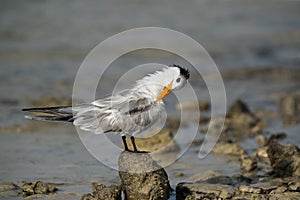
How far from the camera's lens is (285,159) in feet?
19.9

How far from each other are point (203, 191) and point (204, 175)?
651mm

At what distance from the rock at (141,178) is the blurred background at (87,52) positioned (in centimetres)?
67

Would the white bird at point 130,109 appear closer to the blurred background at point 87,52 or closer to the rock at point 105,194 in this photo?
the rock at point 105,194

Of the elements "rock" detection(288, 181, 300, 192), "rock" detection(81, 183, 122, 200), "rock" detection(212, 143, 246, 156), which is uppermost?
"rock" detection(212, 143, 246, 156)

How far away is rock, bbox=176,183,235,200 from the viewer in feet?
17.6

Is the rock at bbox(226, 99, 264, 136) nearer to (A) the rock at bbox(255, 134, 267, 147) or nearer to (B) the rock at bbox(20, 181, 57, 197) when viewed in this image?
(A) the rock at bbox(255, 134, 267, 147)

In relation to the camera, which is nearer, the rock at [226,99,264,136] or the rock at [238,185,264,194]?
the rock at [238,185,264,194]

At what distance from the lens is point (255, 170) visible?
6.42 m

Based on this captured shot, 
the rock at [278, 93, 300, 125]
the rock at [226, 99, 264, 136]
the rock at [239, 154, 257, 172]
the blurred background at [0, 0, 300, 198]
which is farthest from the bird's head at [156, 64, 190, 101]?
the rock at [278, 93, 300, 125]

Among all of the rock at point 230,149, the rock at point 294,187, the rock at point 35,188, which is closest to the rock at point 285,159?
the rock at point 294,187

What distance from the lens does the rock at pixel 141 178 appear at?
17.0 ft

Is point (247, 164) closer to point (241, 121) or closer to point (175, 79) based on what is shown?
point (175, 79)

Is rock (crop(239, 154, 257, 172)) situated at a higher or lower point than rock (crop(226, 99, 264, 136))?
lower

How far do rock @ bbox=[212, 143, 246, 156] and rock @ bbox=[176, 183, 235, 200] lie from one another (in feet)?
4.63
